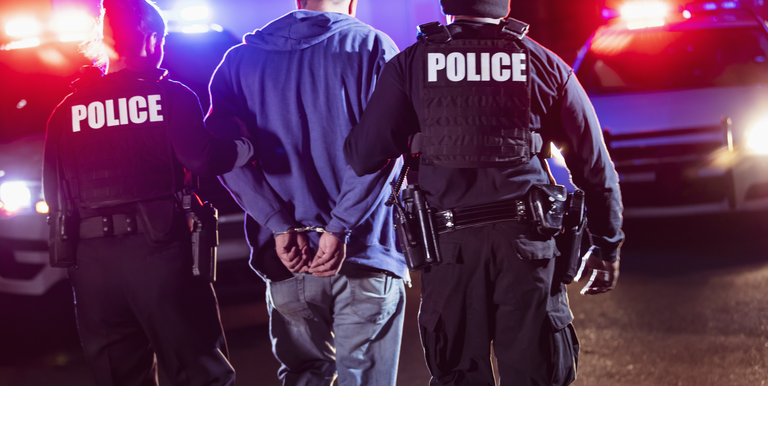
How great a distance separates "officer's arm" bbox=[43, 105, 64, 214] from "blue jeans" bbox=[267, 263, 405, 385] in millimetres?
724

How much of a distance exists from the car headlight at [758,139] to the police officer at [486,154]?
40.8 inches

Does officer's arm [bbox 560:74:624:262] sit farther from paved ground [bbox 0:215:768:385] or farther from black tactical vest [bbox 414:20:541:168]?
paved ground [bbox 0:215:768:385]

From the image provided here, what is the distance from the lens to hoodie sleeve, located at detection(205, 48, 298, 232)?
6.04 ft

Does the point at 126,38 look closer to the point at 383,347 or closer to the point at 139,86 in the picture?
the point at 139,86

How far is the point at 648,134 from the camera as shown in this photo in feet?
7.91

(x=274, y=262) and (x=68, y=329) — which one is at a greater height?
(x=274, y=262)

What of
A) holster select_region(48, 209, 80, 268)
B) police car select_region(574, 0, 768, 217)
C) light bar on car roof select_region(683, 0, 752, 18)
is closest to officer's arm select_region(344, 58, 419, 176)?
holster select_region(48, 209, 80, 268)

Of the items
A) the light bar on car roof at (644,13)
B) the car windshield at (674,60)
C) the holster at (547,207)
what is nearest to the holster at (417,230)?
the holster at (547,207)

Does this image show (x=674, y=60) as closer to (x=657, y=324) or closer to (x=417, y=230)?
(x=657, y=324)

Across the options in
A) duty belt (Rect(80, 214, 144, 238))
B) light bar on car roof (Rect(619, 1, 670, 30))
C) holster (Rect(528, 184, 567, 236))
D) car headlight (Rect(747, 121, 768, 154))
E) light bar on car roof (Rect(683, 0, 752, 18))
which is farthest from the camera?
light bar on car roof (Rect(683, 0, 752, 18))

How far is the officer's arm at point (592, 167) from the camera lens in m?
1.72

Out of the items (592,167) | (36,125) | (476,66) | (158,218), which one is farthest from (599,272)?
(36,125)
